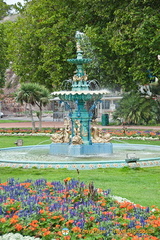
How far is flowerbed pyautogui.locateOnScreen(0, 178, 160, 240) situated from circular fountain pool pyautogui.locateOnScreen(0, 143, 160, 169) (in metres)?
4.71

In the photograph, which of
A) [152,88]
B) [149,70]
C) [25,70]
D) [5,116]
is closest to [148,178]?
[149,70]

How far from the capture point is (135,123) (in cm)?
3469

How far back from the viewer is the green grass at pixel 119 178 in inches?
324

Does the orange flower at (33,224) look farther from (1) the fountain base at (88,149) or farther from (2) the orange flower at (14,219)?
(1) the fountain base at (88,149)

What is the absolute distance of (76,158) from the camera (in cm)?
1440

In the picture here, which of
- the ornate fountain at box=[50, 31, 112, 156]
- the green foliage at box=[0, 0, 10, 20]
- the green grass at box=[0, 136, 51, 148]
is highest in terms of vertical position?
the green foliage at box=[0, 0, 10, 20]

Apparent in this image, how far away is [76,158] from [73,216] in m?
8.42

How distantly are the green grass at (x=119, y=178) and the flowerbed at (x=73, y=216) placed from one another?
3.65 feet

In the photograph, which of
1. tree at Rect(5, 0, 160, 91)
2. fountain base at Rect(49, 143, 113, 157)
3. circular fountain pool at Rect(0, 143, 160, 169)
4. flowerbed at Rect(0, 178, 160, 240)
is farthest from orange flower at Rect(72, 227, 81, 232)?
tree at Rect(5, 0, 160, 91)

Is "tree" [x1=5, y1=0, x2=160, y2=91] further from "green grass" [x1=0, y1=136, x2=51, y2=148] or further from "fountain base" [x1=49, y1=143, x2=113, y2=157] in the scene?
"fountain base" [x1=49, y1=143, x2=113, y2=157]

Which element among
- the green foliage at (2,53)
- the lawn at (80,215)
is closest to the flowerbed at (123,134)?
the lawn at (80,215)

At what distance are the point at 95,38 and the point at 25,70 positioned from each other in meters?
10.4

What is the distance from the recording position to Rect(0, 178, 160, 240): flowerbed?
546 centimetres

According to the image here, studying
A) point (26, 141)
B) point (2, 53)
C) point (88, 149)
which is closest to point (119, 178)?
point (88, 149)
